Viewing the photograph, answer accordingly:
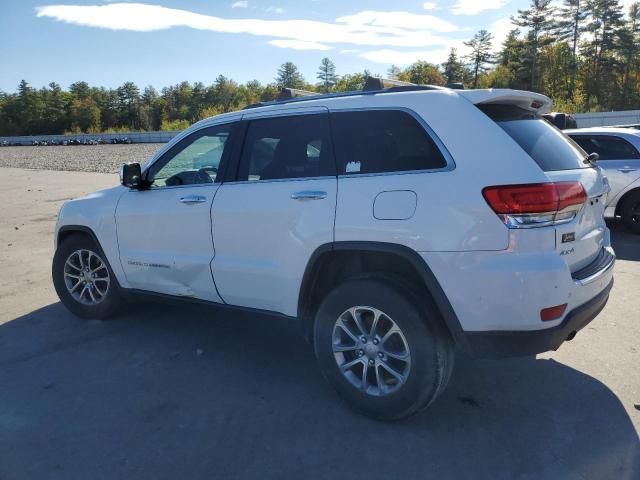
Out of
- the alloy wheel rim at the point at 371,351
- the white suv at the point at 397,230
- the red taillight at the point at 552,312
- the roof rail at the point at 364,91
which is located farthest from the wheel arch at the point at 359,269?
the roof rail at the point at 364,91

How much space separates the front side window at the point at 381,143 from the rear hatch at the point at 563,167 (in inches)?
16.0

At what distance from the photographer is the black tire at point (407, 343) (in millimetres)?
3014

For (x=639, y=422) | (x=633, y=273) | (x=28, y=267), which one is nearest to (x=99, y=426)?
(x=639, y=422)

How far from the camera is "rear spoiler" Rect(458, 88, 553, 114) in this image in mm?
3125

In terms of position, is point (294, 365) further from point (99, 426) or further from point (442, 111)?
point (442, 111)

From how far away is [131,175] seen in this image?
4.43 metres

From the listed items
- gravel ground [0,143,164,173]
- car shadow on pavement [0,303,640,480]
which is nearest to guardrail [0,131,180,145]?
gravel ground [0,143,164,173]

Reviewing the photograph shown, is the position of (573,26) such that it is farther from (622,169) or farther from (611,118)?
(622,169)

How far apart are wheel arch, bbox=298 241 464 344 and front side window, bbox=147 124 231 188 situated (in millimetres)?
1197

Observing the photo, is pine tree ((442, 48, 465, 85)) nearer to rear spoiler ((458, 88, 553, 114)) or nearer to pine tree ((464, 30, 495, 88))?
pine tree ((464, 30, 495, 88))

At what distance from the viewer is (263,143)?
12.8ft

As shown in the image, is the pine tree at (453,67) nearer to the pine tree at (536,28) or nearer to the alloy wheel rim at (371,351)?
the pine tree at (536,28)

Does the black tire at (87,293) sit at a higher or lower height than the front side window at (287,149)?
lower

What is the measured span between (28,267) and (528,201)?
661 cm
